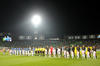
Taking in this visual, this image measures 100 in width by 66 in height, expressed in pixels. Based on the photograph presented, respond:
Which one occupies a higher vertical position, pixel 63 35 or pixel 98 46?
pixel 63 35

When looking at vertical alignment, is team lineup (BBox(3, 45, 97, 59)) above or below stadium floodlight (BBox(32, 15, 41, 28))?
below

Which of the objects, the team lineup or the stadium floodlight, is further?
the stadium floodlight

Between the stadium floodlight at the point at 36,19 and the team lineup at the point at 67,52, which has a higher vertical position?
the stadium floodlight at the point at 36,19

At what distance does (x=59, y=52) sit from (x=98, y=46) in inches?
1218

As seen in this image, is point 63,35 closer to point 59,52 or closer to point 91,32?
point 91,32

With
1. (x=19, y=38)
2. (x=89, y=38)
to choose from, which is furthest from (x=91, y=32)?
(x=19, y=38)

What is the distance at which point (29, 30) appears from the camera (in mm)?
69438

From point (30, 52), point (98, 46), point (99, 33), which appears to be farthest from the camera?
point (99, 33)

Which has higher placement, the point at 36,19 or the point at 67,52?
the point at 36,19

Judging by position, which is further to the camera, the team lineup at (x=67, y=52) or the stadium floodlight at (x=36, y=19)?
the stadium floodlight at (x=36, y=19)

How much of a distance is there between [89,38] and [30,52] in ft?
143

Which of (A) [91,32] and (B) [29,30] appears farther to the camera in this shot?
(B) [29,30]

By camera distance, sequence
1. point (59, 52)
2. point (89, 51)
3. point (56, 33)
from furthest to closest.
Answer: point (56, 33) → point (59, 52) → point (89, 51)

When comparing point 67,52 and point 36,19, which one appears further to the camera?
point 36,19
